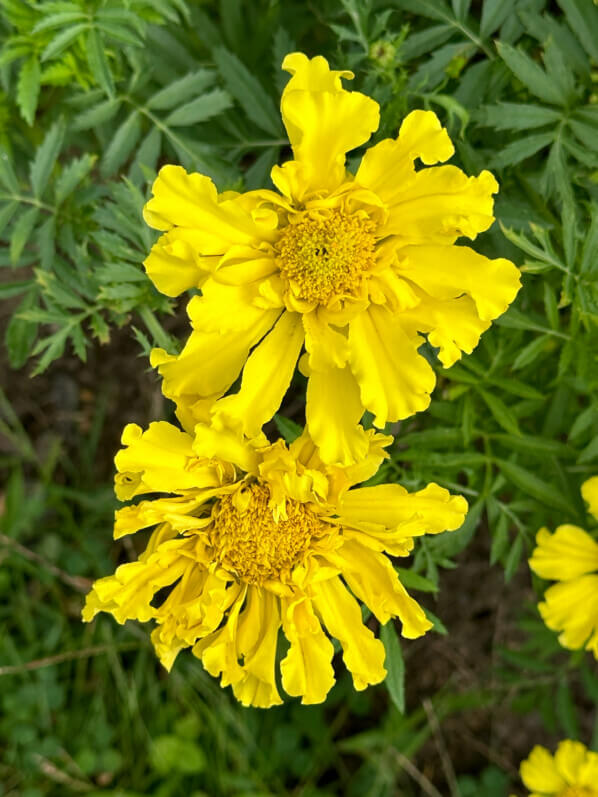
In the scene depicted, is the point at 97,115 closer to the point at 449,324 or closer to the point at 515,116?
the point at 515,116

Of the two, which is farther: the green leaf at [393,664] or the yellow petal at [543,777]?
the yellow petal at [543,777]

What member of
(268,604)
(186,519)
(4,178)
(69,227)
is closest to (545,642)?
(268,604)

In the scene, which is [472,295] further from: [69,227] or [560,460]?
[69,227]

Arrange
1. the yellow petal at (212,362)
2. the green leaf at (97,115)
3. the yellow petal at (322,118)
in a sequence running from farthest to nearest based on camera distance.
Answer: the green leaf at (97,115) < the yellow petal at (212,362) < the yellow petal at (322,118)

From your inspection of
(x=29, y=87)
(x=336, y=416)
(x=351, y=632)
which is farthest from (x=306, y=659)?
(x=29, y=87)

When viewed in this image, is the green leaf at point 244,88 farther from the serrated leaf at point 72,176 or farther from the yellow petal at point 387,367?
the yellow petal at point 387,367

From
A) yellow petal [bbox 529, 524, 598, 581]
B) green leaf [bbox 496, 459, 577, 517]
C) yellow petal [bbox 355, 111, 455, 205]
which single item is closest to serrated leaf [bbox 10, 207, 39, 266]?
yellow petal [bbox 355, 111, 455, 205]

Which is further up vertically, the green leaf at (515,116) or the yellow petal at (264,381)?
the green leaf at (515,116)

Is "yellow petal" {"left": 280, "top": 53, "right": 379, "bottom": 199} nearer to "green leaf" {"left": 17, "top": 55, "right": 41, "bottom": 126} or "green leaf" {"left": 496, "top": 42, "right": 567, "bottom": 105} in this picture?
"green leaf" {"left": 496, "top": 42, "right": 567, "bottom": 105}

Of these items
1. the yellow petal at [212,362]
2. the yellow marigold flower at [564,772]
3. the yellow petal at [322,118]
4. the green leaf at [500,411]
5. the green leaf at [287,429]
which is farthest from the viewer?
the yellow marigold flower at [564,772]

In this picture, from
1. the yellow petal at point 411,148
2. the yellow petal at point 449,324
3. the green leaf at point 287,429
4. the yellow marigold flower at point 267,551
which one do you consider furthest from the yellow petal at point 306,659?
the yellow petal at point 411,148
